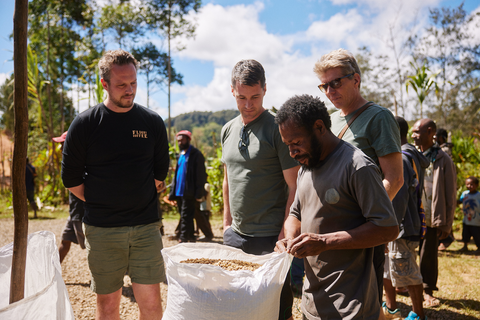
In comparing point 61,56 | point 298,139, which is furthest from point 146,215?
point 61,56

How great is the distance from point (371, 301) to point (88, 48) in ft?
71.6

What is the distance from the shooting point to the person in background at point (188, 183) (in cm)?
688

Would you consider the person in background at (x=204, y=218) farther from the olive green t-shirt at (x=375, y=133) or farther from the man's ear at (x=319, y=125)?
the man's ear at (x=319, y=125)

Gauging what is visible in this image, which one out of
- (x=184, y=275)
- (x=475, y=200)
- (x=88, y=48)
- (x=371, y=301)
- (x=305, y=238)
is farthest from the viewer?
(x=88, y=48)

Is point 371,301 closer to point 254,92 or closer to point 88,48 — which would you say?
point 254,92

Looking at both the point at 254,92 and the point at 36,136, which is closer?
the point at 254,92

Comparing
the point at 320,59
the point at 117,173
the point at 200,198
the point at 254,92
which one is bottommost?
the point at 200,198

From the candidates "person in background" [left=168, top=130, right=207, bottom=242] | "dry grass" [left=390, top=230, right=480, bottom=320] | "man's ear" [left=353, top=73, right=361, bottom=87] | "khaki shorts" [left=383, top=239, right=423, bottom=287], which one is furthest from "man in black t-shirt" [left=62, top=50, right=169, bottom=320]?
"person in background" [left=168, top=130, right=207, bottom=242]

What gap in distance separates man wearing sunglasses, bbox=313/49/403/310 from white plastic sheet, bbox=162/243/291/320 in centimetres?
56

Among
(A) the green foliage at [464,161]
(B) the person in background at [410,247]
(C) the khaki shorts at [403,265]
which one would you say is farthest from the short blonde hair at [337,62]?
(A) the green foliage at [464,161]

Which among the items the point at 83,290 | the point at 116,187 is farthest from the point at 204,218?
the point at 116,187

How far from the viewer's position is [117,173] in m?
2.32

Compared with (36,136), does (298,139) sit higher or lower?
lower

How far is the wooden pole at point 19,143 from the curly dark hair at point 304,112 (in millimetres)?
1189
